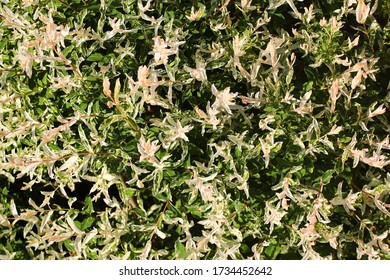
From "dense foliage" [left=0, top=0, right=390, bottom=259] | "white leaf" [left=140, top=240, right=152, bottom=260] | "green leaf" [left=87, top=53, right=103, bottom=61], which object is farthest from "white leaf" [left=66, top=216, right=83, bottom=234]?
"green leaf" [left=87, top=53, right=103, bottom=61]

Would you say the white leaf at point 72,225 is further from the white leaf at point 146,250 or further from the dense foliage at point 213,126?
the white leaf at point 146,250

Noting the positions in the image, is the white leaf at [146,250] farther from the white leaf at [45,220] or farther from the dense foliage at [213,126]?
the white leaf at [45,220]

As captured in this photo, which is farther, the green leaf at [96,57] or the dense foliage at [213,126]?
the green leaf at [96,57]

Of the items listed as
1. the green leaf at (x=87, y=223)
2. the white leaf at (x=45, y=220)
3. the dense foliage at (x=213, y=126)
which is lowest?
the green leaf at (x=87, y=223)

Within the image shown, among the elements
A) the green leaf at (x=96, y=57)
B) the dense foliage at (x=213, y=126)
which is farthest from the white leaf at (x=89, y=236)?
the green leaf at (x=96, y=57)

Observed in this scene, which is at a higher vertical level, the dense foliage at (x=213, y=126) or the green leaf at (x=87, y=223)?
the dense foliage at (x=213, y=126)

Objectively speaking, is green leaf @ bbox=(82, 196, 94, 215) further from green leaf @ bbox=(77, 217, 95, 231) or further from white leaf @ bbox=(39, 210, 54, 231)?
white leaf @ bbox=(39, 210, 54, 231)

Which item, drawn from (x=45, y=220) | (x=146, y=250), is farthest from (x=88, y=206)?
(x=146, y=250)
